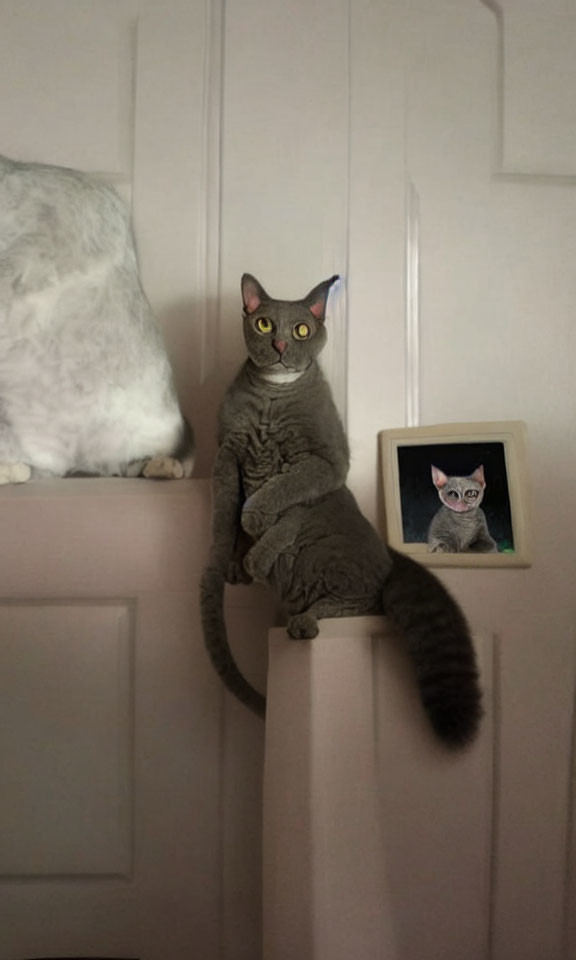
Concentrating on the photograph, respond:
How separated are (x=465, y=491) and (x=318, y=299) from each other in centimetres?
40

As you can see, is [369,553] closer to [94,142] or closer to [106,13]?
[94,142]

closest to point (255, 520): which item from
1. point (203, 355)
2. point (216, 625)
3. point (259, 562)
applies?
Answer: point (259, 562)

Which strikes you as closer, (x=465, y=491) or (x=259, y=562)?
(x=259, y=562)

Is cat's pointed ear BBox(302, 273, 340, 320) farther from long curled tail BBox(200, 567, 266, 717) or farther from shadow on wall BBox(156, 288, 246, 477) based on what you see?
long curled tail BBox(200, 567, 266, 717)

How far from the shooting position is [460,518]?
1205mm

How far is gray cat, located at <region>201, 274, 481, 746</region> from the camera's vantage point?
0.97 m

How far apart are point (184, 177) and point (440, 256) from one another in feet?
1.56

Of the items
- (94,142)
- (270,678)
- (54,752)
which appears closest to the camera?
(270,678)

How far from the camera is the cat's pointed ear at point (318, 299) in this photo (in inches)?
43.0

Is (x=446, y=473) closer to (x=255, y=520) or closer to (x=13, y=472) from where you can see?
(x=255, y=520)

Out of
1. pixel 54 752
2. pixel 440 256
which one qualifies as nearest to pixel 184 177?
pixel 440 256

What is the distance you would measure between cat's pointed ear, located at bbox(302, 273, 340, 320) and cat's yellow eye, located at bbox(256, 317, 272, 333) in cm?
7

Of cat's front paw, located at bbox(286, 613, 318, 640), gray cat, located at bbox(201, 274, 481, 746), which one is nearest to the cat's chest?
gray cat, located at bbox(201, 274, 481, 746)

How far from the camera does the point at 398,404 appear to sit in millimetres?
1267
